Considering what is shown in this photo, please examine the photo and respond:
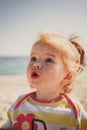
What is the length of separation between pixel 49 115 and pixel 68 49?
0.88ft

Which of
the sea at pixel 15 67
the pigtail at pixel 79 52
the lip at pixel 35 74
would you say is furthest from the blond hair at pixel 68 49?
the sea at pixel 15 67

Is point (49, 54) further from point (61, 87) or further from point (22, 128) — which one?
point (22, 128)

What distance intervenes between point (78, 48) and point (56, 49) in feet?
0.43

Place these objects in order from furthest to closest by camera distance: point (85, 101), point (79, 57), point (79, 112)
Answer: point (85, 101), point (79, 57), point (79, 112)

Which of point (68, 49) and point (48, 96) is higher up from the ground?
point (68, 49)

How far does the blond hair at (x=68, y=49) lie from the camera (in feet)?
3.92

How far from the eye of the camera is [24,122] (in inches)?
46.2

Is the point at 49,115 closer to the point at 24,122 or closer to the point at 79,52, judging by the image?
the point at 24,122

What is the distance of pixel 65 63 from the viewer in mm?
1205

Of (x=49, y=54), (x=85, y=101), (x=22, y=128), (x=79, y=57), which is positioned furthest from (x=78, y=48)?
(x=85, y=101)

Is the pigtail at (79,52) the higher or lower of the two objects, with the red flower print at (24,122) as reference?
higher

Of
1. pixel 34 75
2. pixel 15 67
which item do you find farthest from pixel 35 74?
pixel 15 67

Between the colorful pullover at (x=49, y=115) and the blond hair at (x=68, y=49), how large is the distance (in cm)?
10

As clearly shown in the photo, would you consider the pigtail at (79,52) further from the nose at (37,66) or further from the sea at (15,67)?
the sea at (15,67)
